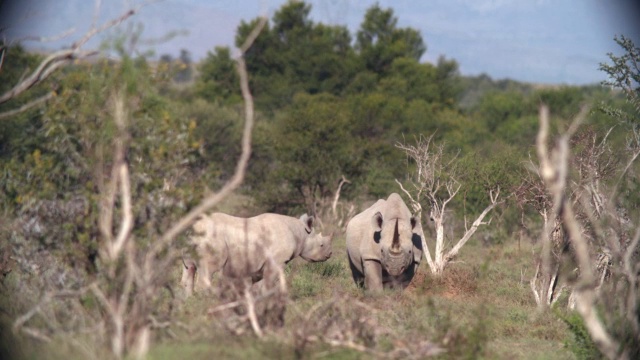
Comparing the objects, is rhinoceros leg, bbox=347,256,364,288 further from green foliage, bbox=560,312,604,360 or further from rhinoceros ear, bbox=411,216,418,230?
green foliage, bbox=560,312,604,360

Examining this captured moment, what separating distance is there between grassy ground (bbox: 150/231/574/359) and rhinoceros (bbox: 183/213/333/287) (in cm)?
Answer: 45

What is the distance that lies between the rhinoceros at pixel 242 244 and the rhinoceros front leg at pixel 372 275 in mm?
1331

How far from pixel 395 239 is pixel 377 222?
50 cm

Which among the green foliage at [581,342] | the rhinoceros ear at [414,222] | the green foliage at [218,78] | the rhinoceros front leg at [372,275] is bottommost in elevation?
the green foliage at [581,342]

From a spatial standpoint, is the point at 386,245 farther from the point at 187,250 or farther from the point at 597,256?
the point at 187,250

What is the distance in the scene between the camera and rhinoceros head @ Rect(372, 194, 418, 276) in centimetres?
1450

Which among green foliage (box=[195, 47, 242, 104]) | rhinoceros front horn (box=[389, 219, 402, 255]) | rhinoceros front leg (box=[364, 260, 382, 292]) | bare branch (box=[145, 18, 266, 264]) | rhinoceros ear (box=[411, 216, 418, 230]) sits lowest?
rhinoceros front leg (box=[364, 260, 382, 292])

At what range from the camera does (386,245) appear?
14531mm

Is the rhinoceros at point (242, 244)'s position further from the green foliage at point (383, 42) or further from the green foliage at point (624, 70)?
the green foliage at point (383, 42)

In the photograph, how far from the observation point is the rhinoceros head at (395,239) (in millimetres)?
14500

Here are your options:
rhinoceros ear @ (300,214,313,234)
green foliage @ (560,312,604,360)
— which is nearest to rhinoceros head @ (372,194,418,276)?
rhinoceros ear @ (300,214,313,234)

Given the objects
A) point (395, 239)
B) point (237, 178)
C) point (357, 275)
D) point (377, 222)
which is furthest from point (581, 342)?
point (357, 275)

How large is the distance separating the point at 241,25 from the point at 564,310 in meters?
46.7

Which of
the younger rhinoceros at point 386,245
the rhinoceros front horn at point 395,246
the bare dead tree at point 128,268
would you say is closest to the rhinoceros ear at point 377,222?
the younger rhinoceros at point 386,245
